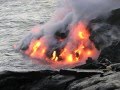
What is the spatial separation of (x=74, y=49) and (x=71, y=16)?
3.77 metres

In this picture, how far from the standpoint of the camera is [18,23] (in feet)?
132

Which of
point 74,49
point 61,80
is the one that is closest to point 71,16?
point 74,49

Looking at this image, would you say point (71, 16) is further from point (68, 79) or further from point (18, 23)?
point (68, 79)

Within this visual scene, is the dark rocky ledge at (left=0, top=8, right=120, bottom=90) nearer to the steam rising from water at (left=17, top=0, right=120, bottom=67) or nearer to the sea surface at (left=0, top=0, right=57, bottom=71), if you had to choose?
the sea surface at (left=0, top=0, right=57, bottom=71)

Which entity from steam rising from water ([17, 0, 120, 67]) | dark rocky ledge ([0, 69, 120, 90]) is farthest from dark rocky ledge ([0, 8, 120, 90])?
steam rising from water ([17, 0, 120, 67])

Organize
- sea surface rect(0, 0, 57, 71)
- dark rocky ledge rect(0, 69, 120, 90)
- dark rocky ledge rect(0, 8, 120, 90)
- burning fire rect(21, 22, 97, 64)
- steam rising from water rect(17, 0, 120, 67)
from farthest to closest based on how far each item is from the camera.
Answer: steam rising from water rect(17, 0, 120, 67)
sea surface rect(0, 0, 57, 71)
burning fire rect(21, 22, 97, 64)
dark rocky ledge rect(0, 8, 120, 90)
dark rocky ledge rect(0, 69, 120, 90)

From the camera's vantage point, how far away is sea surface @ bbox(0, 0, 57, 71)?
25.2m

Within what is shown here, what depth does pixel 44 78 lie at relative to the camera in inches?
619

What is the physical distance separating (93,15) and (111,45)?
187 inches

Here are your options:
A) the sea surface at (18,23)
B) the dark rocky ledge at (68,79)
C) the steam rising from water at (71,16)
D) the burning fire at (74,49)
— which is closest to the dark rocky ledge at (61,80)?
the dark rocky ledge at (68,79)

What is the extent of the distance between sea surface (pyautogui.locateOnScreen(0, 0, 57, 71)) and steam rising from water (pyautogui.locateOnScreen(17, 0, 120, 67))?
2.34 m

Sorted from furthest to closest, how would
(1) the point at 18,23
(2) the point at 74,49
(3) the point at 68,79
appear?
1. (1) the point at 18,23
2. (2) the point at 74,49
3. (3) the point at 68,79

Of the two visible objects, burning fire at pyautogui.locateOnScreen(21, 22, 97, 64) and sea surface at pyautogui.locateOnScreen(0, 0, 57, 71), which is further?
sea surface at pyautogui.locateOnScreen(0, 0, 57, 71)

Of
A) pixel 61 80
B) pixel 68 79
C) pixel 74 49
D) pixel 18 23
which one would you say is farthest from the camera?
pixel 18 23
